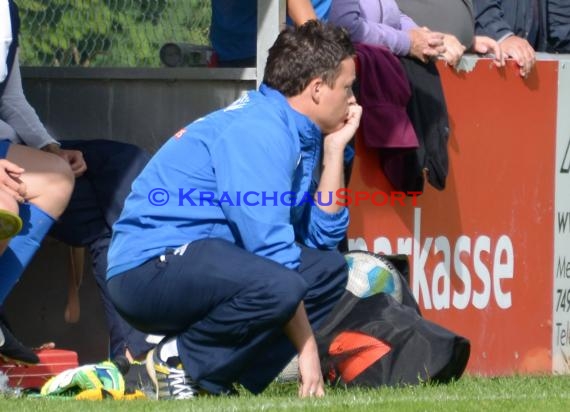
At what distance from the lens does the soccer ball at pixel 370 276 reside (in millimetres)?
6531

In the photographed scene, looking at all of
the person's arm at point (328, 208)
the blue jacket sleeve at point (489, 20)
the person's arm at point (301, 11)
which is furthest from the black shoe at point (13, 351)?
the blue jacket sleeve at point (489, 20)

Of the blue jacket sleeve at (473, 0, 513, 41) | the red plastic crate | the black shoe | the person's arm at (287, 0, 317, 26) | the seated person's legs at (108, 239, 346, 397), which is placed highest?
the person's arm at (287, 0, 317, 26)

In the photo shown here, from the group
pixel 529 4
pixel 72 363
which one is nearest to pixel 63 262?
pixel 72 363

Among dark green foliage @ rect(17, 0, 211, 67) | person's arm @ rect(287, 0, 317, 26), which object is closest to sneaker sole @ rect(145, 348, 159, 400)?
person's arm @ rect(287, 0, 317, 26)

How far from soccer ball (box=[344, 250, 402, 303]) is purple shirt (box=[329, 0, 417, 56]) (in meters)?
1.15

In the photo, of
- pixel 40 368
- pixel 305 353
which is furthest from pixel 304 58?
pixel 40 368

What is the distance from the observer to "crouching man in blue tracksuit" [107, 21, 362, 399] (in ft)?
17.4

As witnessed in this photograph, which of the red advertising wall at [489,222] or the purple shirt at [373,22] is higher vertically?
the purple shirt at [373,22]

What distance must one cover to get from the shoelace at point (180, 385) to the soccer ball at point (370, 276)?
117 centimetres

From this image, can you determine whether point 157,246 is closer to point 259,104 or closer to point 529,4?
point 259,104

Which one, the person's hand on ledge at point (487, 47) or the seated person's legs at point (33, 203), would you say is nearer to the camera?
the seated person's legs at point (33, 203)

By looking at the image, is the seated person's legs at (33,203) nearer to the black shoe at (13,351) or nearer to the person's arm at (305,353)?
the black shoe at (13,351)

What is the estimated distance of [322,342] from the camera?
6.10m

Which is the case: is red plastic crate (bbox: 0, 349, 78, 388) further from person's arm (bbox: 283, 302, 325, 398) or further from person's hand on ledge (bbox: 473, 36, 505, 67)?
person's hand on ledge (bbox: 473, 36, 505, 67)
